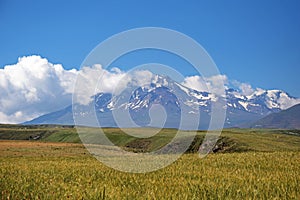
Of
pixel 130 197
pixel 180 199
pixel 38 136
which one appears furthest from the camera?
pixel 38 136

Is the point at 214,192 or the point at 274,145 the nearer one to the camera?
the point at 214,192

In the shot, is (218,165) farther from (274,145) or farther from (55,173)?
(274,145)

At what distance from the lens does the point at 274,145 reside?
7569 centimetres

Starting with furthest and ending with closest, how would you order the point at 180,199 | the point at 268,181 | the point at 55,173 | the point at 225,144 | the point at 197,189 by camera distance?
the point at 225,144
the point at 55,173
the point at 268,181
the point at 197,189
the point at 180,199

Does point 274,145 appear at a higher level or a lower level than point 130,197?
higher

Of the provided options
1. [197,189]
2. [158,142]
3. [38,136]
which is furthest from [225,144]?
[38,136]

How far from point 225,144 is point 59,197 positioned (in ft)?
235

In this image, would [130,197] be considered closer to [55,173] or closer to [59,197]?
[59,197]

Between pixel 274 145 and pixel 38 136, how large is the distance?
144309mm

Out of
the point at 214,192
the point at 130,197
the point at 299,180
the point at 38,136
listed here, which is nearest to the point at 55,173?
the point at 130,197

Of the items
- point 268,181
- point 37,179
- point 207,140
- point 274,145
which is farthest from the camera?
point 207,140

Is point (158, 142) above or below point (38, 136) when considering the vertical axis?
below

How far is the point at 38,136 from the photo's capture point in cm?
19212

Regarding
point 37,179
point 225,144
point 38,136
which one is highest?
point 38,136
